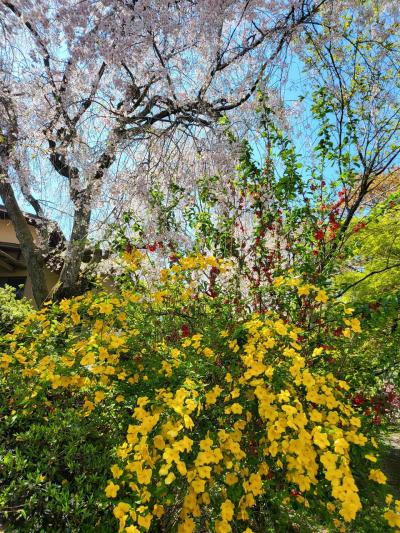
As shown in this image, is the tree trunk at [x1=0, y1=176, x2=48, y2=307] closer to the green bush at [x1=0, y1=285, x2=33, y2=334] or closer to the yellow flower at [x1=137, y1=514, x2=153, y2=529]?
the green bush at [x1=0, y1=285, x2=33, y2=334]

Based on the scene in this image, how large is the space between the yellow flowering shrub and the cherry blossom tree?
2579 mm

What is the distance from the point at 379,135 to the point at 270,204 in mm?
1422

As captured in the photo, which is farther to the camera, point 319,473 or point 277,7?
point 277,7

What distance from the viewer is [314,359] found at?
250 cm

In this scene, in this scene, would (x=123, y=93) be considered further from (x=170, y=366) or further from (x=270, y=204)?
(x=170, y=366)

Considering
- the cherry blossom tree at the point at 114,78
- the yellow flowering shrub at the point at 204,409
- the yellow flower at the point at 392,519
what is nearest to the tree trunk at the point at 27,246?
the cherry blossom tree at the point at 114,78

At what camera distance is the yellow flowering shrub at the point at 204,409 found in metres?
1.65

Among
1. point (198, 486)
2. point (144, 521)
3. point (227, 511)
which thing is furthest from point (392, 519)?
point (144, 521)

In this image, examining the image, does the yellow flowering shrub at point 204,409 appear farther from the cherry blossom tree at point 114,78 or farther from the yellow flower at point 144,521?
the cherry blossom tree at point 114,78

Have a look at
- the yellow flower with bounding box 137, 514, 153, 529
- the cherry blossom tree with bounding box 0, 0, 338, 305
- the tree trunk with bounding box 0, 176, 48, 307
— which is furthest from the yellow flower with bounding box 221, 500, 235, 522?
the tree trunk with bounding box 0, 176, 48, 307

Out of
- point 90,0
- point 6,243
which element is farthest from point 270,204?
point 6,243

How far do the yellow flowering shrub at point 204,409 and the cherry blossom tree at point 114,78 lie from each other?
258 cm

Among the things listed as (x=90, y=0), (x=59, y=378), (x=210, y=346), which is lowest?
(x=59, y=378)

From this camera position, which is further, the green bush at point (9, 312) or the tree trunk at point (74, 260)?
the tree trunk at point (74, 260)
